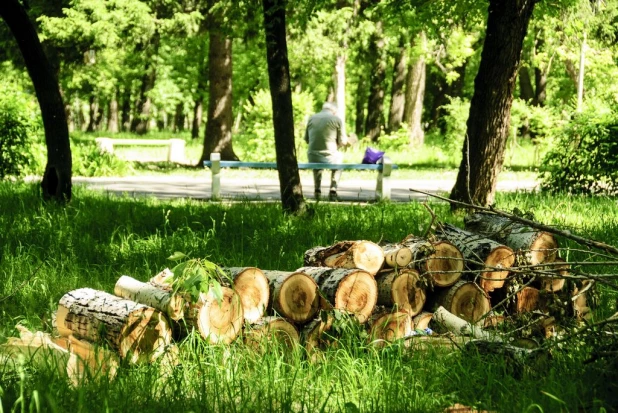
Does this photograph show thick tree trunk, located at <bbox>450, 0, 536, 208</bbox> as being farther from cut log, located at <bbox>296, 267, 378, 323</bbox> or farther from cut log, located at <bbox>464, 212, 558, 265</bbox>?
cut log, located at <bbox>296, 267, 378, 323</bbox>

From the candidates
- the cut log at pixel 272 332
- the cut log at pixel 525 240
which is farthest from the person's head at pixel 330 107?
the cut log at pixel 272 332

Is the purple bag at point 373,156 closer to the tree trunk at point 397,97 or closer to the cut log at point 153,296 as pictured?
the cut log at point 153,296

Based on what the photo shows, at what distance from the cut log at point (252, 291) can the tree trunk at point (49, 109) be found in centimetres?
666

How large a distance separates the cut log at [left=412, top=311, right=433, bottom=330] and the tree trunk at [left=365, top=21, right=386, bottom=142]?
25664mm

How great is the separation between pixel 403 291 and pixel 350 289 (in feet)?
1.70

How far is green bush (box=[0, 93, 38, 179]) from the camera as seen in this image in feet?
53.6

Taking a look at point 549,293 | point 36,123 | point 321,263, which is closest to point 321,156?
point 36,123

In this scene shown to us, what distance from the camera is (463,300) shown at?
245 inches

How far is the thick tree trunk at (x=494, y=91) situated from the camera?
11.1m

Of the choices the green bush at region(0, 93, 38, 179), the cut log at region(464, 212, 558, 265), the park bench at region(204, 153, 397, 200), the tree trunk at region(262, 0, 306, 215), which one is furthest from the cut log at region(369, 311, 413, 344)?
the green bush at region(0, 93, 38, 179)

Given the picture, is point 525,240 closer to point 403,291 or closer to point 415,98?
point 403,291

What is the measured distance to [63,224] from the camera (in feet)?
32.8

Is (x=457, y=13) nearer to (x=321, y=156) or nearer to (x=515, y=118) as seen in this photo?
(x=321, y=156)

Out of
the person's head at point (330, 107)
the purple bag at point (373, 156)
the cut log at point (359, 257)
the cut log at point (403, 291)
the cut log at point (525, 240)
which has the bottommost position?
the cut log at point (403, 291)
